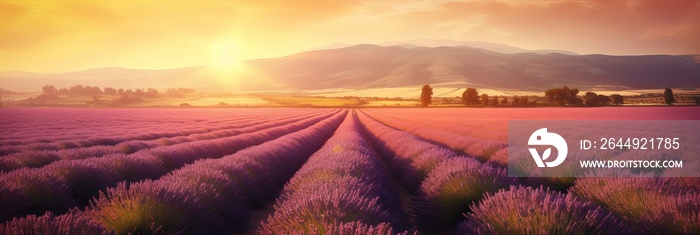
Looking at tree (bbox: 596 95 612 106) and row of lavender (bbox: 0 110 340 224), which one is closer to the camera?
row of lavender (bbox: 0 110 340 224)

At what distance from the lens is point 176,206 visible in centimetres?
358

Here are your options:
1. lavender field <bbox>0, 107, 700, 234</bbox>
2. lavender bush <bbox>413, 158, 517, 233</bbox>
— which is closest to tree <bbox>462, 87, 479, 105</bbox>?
lavender field <bbox>0, 107, 700, 234</bbox>

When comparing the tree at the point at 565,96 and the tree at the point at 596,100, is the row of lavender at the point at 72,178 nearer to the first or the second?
the tree at the point at 565,96

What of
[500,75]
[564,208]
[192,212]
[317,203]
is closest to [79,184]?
[192,212]

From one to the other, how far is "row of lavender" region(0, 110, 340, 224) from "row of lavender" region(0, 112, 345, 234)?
2.16 ft

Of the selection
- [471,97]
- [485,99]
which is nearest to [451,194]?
[485,99]

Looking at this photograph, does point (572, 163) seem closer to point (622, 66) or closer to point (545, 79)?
point (622, 66)

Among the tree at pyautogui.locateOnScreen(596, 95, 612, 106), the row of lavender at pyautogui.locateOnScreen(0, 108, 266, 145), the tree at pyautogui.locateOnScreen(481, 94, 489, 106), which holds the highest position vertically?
the tree at pyautogui.locateOnScreen(596, 95, 612, 106)

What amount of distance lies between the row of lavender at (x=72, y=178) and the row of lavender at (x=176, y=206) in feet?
2.16

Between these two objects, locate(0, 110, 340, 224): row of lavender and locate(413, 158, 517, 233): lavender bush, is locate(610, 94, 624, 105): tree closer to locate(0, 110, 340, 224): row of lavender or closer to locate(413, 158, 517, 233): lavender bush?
locate(0, 110, 340, 224): row of lavender

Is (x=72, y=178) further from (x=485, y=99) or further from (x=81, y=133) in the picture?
(x=485, y=99)

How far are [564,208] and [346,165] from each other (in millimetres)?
3076

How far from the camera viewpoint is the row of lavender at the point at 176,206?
251 cm

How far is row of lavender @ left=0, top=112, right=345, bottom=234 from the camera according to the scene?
2506 millimetres
